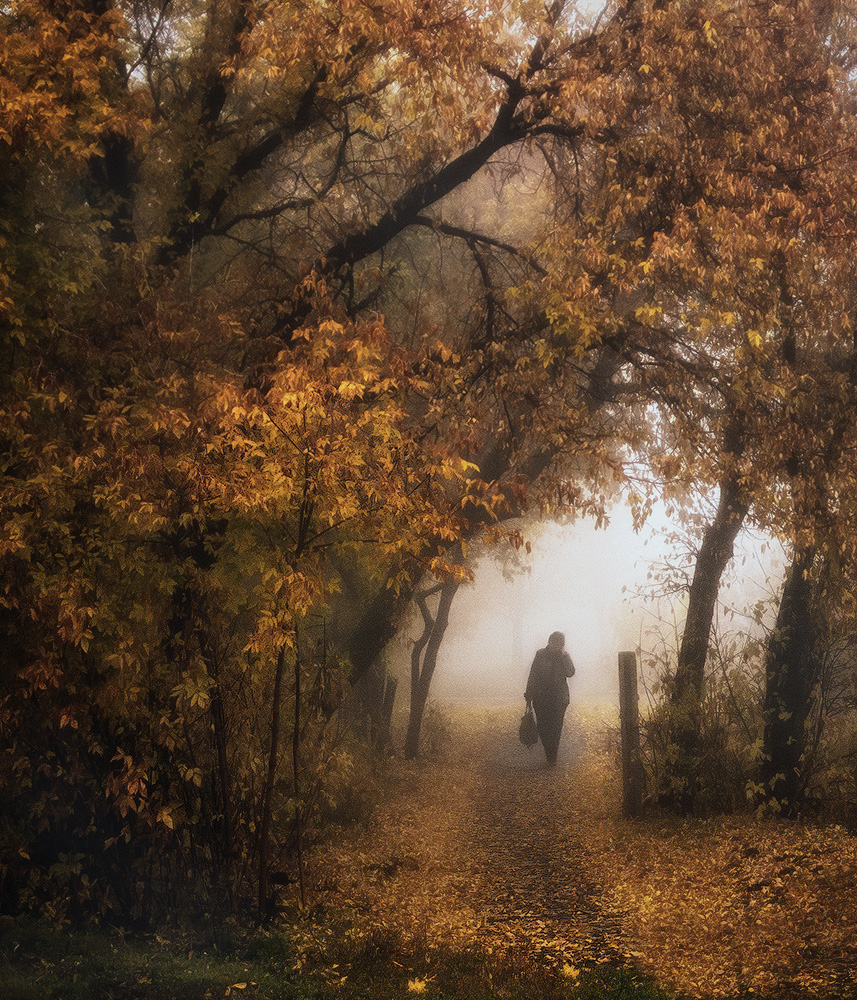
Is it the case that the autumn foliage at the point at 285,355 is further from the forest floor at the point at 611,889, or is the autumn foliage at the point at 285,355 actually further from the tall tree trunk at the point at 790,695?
the forest floor at the point at 611,889

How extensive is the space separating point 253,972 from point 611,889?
3704 millimetres

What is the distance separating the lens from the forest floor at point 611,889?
5.69 meters

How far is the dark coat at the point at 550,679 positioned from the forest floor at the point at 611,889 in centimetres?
175

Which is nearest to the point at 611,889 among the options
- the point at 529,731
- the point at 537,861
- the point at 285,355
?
the point at 537,861

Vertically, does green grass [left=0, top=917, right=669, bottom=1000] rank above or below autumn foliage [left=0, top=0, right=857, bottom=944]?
below

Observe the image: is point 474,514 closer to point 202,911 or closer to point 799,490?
point 799,490

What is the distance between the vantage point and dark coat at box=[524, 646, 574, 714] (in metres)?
13.2

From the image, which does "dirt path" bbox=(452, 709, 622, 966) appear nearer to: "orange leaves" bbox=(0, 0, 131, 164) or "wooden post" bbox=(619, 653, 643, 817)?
"wooden post" bbox=(619, 653, 643, 817)

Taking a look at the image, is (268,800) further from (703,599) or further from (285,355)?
(703,599)

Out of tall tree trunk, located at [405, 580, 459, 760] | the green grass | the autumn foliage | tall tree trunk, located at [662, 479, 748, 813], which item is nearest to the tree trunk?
tall tree trunk, located at [662, 479, 748, 813]

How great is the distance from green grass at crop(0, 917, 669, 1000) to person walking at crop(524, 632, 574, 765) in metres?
7.28

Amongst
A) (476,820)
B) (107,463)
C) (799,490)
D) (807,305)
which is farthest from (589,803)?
(107,463)

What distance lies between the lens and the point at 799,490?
7.10 meters

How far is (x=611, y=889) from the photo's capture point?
297 inches
